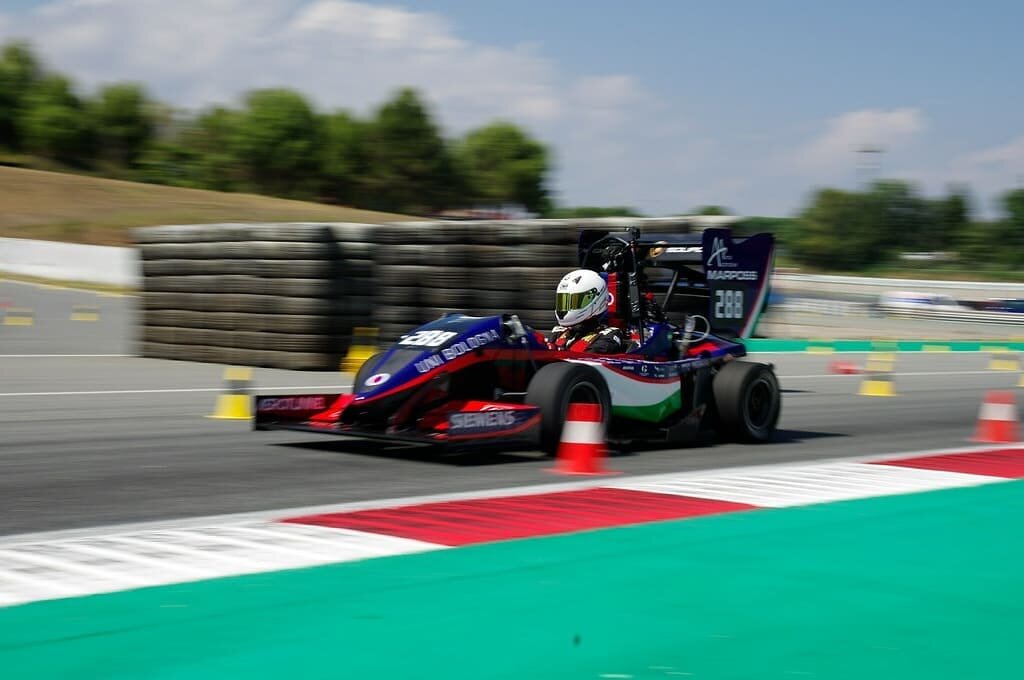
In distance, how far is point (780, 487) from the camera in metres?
7.98

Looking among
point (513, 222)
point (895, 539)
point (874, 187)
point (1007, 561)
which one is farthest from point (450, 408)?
point (874, 187)

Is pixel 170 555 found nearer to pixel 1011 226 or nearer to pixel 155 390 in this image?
pixel 155 390

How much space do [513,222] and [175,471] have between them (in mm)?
9645

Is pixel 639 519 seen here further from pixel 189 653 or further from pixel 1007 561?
pixel 189 653

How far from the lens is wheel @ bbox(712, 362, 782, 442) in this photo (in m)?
10.8

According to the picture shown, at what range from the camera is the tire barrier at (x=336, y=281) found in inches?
669

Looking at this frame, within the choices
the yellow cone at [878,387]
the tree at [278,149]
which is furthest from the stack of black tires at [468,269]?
the tree at [278,149]

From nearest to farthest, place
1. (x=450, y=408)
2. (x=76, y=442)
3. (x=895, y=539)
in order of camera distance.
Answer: (x=895, y=539) → (x=450, y=408) → (x=76, y=442)

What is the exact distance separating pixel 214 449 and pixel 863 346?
23.0 meters

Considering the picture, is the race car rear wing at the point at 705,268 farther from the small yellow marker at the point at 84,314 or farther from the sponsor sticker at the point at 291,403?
the small yellow marker at the point at 84,314

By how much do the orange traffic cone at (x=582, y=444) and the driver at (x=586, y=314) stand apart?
56.9 inches

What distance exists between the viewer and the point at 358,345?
17625mm

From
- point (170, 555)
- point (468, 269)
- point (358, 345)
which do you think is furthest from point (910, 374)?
point (170, 555)

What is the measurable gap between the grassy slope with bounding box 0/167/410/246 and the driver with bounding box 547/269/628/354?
43972mm
